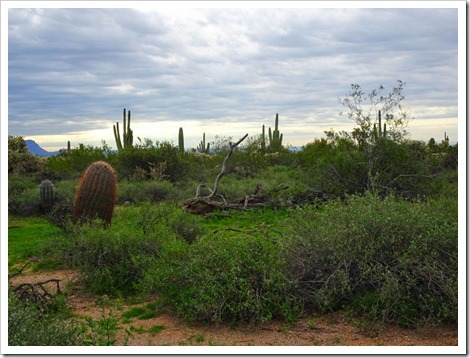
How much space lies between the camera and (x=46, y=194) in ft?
46.8

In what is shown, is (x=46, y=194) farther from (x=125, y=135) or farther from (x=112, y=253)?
(x=125, y=135)

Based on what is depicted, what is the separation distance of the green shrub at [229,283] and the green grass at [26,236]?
351cm

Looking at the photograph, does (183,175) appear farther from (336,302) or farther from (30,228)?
(336,302)

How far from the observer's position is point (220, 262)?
6410 millimetres

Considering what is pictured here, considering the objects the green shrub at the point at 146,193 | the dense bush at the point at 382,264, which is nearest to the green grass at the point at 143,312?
the dense bush at the point at 382,264

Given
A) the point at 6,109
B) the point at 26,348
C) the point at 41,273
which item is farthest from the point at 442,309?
the point at 41,273

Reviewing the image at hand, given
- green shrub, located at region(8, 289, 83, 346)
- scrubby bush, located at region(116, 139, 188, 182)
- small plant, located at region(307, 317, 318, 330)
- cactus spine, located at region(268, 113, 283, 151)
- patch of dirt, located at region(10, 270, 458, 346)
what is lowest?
patch of dirt, located at region(10, 270, 458, 346)

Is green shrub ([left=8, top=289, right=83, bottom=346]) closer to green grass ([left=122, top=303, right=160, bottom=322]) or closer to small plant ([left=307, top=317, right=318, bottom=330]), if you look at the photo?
green grass ([left=122, top=303, right=160, bottom=322])

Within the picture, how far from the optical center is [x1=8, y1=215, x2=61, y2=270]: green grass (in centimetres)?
957

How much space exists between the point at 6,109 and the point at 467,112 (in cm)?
418

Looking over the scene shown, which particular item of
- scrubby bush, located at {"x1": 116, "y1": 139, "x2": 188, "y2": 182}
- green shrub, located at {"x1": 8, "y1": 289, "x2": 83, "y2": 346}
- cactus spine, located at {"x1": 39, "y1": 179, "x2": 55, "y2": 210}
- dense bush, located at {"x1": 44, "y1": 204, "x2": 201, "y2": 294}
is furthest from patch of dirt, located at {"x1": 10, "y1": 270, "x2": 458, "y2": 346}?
scrubby bush, located at {"x1": 116, "y1": 139, "x2": 188, "y2": 182}

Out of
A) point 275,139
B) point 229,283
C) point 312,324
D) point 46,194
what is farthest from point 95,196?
point 275,139

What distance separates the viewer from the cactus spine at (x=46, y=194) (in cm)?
1419

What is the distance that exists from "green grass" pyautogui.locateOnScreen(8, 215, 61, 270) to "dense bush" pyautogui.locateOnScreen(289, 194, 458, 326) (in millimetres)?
4909
